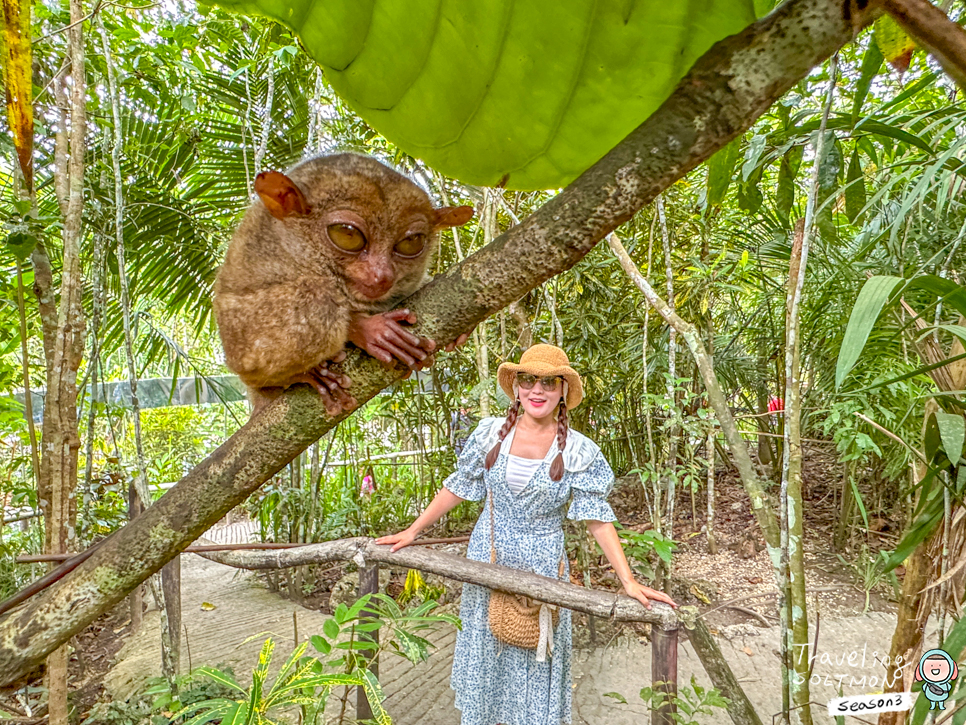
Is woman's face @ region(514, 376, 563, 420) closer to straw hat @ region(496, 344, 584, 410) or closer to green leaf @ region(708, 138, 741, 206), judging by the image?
straw hat @ region(496, 344, 584, 410)

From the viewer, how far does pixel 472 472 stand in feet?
11.0

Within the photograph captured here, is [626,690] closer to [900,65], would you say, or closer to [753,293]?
[753,293]

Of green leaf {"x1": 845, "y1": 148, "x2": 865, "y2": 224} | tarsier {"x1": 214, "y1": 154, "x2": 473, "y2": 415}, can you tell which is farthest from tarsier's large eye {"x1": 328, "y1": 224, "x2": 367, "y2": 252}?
green leaf {"x1": 845, "y1": 148, "x2": 865, "y2": 224}

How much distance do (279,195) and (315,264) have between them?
156 millimetres

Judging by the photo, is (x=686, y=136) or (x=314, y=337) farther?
(x=314, y=337)

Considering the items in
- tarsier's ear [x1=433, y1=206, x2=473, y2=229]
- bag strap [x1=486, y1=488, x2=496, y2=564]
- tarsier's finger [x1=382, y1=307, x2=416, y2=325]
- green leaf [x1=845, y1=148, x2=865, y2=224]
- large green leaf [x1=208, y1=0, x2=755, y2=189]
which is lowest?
bag strap [x1=486, y1=488, x2=496, y2=564]

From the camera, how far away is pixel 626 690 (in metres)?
4.03

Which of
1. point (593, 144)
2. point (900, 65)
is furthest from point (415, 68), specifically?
point (900, 65)

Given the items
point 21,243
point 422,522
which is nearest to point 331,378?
point 21,243

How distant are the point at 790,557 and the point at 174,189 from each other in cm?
440

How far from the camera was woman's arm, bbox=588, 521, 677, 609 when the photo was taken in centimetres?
264

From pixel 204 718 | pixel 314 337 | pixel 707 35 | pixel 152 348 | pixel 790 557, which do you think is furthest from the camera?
pixel 152 348

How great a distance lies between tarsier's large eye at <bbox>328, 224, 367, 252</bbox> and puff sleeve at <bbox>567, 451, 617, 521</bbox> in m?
2.19

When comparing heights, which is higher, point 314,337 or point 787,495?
point 314,337
